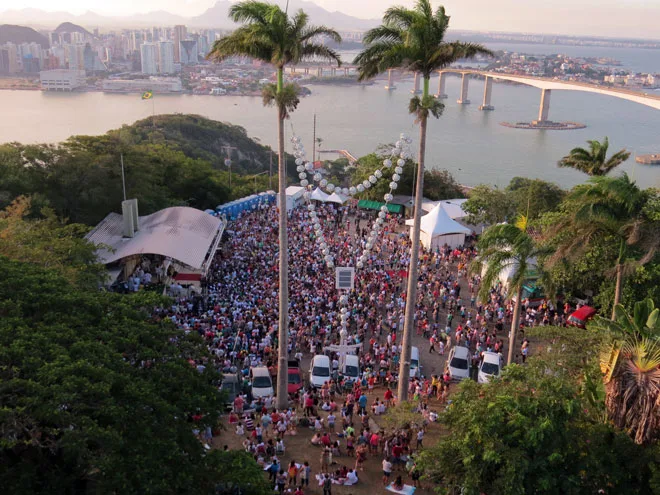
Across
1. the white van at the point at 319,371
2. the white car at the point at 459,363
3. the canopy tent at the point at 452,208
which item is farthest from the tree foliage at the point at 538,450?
the canopy tent at the point at 452,208

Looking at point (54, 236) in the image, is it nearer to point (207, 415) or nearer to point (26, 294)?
point (26, 294)

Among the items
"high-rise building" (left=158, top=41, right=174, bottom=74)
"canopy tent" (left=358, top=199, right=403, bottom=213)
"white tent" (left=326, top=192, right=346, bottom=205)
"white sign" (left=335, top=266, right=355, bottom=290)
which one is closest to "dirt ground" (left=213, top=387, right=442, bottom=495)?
"white sign" (left=335, top=266, right=355, bottom=290)

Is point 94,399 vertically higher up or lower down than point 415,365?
higher up

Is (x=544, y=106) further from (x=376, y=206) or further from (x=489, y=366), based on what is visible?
(x=489, y=366)

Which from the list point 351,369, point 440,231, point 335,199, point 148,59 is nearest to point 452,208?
point 440,231

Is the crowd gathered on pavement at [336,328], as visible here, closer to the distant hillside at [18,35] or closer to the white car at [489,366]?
the white car at [489,366]

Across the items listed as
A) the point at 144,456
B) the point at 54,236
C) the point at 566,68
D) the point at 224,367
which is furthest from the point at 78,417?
the point at 566,68
